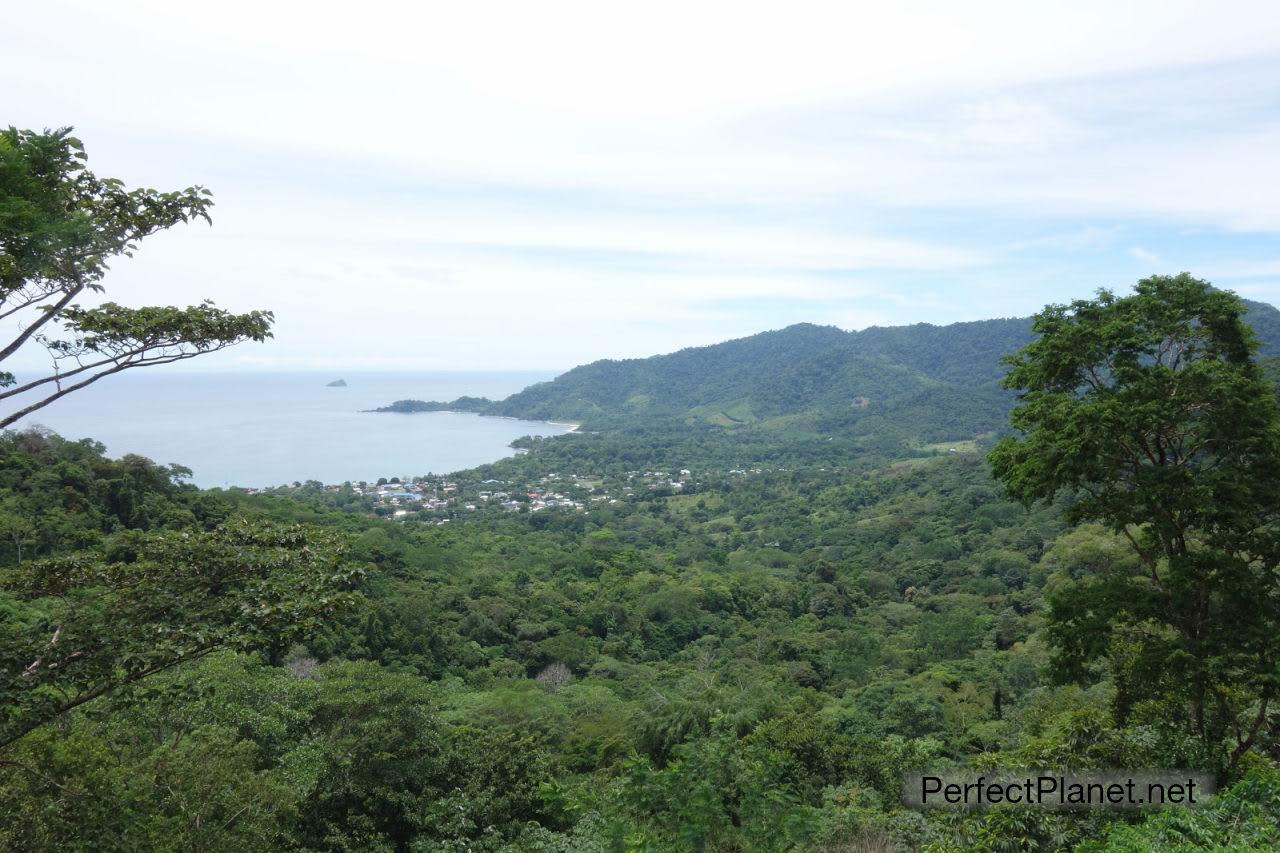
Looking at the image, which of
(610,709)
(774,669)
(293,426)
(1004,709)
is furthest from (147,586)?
(293,426)

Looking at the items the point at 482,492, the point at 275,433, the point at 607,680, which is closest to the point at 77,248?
the point at 607,680

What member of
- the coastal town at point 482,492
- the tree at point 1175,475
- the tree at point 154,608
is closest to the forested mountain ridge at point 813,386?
the coastal town at point 482,492

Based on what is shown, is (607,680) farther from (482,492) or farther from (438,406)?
(438,406)

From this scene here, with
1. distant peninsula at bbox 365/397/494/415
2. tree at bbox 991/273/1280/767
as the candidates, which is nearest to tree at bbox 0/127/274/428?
tree at bbox 991/273/1280/767

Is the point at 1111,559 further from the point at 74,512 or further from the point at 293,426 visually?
the point at 293,426

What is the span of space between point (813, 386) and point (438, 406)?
71.5 m

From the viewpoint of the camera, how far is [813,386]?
387 ft

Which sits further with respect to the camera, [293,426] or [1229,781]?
[293,426]

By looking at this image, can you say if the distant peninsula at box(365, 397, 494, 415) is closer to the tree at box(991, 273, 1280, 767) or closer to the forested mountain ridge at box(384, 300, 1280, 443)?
the forested mountain ridge at box(384, 300, 1280, 443)

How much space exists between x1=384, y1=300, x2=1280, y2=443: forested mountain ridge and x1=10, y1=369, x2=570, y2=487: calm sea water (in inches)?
550

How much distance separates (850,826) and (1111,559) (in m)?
15.4

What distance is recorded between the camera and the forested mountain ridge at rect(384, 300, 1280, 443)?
94.3 metres

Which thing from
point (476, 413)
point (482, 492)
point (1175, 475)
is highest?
point (476, 413)

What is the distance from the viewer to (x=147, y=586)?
4703 millimetres
